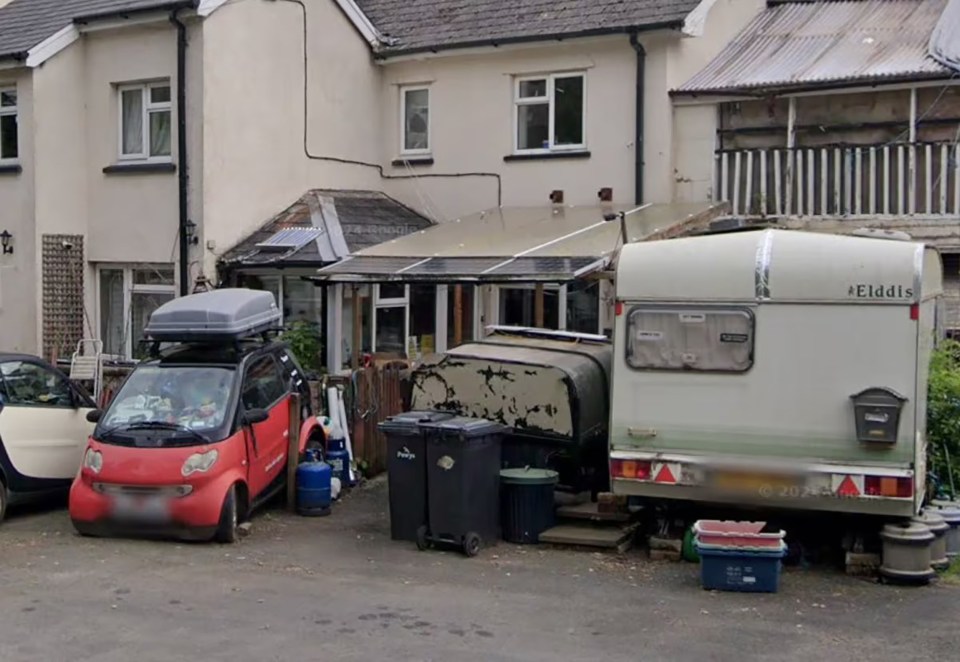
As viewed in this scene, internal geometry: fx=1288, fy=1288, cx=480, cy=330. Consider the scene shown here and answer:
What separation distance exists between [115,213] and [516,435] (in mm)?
8379

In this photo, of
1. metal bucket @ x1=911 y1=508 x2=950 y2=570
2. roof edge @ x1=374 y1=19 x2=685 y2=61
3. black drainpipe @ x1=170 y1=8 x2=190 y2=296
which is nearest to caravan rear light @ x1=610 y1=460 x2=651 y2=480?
metal bucket @ x1=911 y1=508 x2=950 y2=570

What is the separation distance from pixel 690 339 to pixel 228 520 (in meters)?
4.49

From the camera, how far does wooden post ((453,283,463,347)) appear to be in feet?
58.1

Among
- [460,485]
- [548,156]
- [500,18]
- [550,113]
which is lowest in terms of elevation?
[460,485]

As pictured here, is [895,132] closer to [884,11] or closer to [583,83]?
[884,11]

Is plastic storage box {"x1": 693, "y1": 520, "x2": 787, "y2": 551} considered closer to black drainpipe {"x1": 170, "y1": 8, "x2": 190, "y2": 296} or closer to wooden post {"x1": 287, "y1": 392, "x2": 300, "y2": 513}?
wooden post {"x1": 287, "y1": 392, "x2": 300, "y2": 513}

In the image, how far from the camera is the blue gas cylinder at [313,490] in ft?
43.0

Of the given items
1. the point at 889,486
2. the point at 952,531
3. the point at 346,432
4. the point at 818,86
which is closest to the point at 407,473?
the point at 346,432

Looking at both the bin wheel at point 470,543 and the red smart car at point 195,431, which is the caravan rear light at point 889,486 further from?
the red smart car at point 195,431

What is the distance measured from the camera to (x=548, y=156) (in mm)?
18125

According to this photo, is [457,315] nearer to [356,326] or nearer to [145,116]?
[356,326]

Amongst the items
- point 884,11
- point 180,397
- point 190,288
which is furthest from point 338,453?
point 884,11

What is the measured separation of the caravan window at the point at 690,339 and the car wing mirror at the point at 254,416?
369cm

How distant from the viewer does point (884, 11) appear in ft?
59.4
